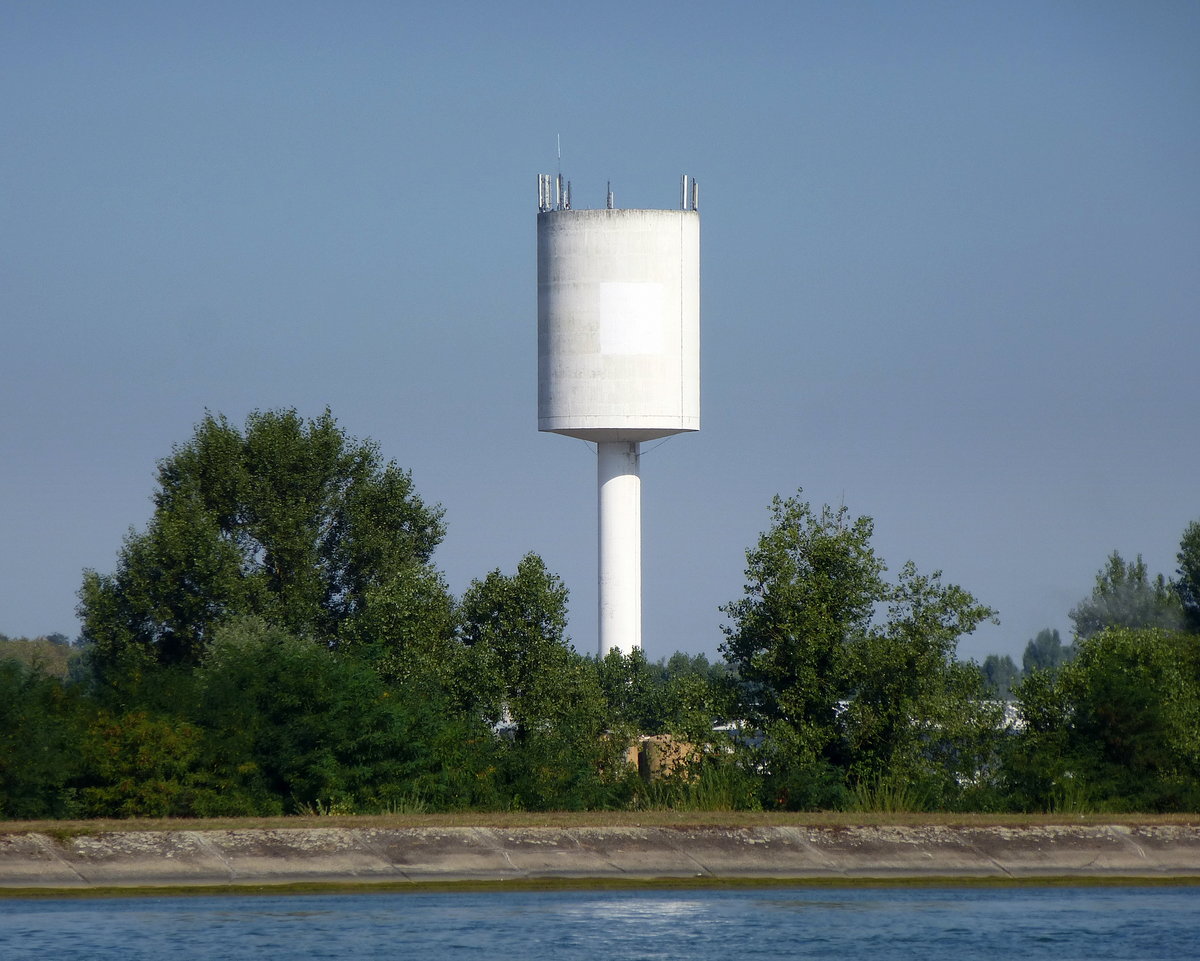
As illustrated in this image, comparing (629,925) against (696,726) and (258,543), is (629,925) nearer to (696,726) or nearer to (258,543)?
(696,726)

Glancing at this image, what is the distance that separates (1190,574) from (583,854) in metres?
71.1

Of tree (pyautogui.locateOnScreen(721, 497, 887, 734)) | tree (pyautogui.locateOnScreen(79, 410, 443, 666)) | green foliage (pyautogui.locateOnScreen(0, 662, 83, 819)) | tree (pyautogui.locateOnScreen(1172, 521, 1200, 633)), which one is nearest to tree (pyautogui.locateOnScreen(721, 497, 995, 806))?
tree (pyautogui.locateOnScreen(721, 497, 887, 734))

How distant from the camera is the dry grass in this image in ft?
101

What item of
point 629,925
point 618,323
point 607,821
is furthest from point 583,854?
point 618,323

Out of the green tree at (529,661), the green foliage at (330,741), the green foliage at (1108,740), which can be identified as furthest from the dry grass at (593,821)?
the green tree at (529,661)

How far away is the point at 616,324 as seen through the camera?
55.9 metres

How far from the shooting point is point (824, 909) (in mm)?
28812

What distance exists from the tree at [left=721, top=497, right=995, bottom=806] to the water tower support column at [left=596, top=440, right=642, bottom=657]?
68.3 feet

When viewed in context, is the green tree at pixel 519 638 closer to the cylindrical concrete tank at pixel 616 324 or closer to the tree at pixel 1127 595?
the cylindrical concrete tank at pixel 616 324

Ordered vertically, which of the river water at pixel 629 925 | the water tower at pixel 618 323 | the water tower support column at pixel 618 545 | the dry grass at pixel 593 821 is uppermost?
the water tower at pixel 618 323

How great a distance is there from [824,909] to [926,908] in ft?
4.97

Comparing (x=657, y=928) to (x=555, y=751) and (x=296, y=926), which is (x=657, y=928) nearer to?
(x=296, y=926)

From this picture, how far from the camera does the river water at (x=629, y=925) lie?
25.7 meters

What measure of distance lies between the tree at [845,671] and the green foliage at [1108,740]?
4.16 ft
